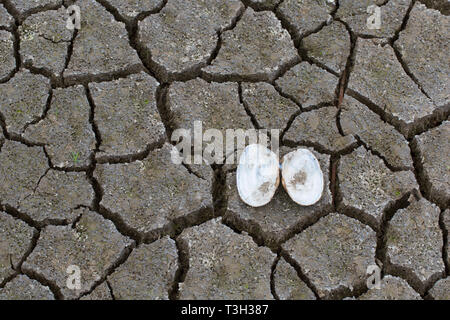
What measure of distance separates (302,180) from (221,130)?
1.72 feet

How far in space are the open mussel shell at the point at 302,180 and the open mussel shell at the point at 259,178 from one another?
0.05 m

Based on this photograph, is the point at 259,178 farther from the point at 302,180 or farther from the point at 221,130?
the point at 221,130

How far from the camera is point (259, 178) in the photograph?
290 centimetres

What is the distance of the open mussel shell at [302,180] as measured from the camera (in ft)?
9.54

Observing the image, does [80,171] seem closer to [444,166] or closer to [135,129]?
[135,129]

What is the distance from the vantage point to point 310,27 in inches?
139

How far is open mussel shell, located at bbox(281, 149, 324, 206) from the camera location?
A: 291cm

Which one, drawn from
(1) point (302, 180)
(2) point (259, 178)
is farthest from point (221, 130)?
(1) point (302, 180)

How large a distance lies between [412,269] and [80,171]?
5.30ft

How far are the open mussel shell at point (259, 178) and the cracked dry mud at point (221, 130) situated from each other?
80 mm

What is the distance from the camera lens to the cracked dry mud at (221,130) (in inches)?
111

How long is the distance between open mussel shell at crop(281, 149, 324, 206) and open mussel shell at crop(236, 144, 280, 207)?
5 cm

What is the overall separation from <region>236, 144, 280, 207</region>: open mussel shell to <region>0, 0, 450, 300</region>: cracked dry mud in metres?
0.08
